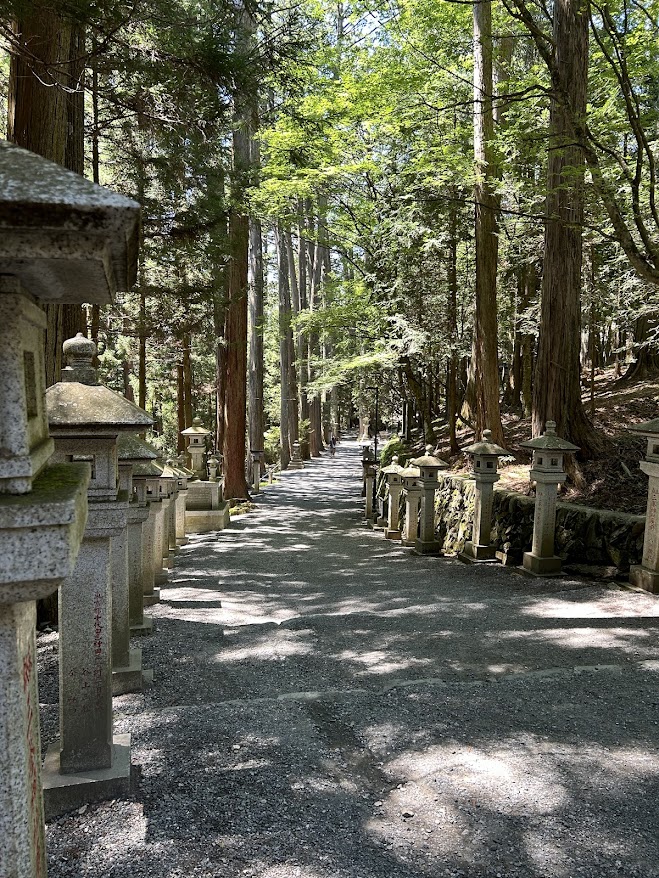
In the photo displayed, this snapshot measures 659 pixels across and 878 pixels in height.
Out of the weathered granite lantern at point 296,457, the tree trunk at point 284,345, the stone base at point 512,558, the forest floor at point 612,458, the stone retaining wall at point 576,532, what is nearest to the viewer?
the stone retaining wall at point 576,532

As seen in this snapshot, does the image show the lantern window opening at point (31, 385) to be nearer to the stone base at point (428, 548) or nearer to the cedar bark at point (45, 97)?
the cedar bark at point (45, 97)

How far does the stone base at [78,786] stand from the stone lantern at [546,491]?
18.2 ft

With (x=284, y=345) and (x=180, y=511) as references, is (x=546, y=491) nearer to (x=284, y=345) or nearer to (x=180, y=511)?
(x=180, y=511)

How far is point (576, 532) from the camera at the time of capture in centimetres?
731

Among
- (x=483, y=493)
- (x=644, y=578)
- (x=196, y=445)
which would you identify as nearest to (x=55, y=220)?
(x=644, y=578)

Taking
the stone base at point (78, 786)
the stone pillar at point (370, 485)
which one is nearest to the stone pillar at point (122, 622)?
the stone base at point (78, 786)

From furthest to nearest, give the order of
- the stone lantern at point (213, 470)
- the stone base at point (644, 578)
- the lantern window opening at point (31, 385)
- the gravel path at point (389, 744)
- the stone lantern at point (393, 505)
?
1. the stone lantern at point (213, 470)
2. the stone lantern at point (393, 505)
3. the stone base at point (644, 578)
4. the gravel path at point (389, 744)
5. the lantern window opening at point (31, 385)

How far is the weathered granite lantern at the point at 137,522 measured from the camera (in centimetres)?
394

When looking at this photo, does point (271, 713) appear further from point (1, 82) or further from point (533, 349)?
point (533, 349)

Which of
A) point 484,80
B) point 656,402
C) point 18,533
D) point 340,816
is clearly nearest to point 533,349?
point 656,402

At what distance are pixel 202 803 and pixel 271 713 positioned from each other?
899mm

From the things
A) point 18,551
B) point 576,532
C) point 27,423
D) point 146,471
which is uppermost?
point 27,423

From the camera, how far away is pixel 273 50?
673 centimetres

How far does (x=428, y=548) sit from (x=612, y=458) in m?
3.05
